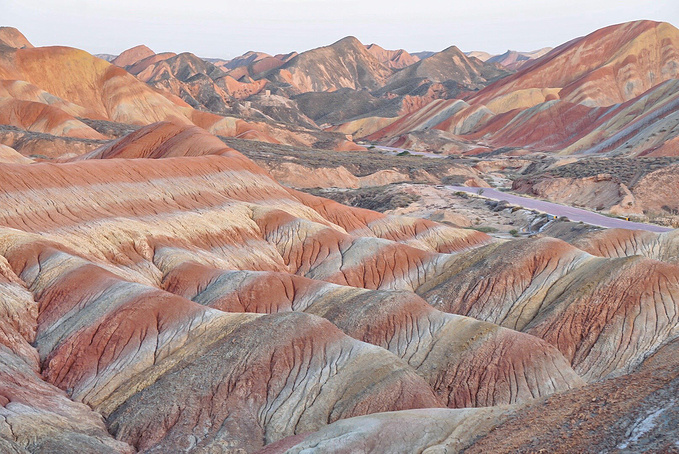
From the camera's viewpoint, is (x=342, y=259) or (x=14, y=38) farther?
(x=14, y=38)

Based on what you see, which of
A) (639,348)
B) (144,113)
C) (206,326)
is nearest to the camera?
(206,326)

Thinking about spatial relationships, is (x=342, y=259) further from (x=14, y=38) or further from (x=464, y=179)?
(x=14, y=38)

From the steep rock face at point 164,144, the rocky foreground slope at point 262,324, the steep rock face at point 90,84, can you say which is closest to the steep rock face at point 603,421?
the rocky foreground slope at point 262,324

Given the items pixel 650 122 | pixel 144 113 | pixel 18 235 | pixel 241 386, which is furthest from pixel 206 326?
pixel 144 113

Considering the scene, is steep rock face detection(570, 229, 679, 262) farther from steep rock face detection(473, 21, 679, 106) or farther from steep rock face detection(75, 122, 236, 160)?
steep rock face detection(473, 21, 679, 106)

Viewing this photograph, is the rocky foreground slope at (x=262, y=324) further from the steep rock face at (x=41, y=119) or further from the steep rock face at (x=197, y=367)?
the steep rock face at (x=41, y=119)

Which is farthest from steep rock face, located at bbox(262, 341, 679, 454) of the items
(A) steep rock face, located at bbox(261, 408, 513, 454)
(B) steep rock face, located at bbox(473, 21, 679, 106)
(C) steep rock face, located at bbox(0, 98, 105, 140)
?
(B) steep rock face, located at bbox(473, 21, 679, 106)

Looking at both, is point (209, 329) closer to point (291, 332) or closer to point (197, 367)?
point (197, 367)

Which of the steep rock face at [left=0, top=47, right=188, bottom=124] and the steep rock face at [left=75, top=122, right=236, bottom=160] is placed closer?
the steep rock face at [left=75, top=122, right=236, bottom=160]
